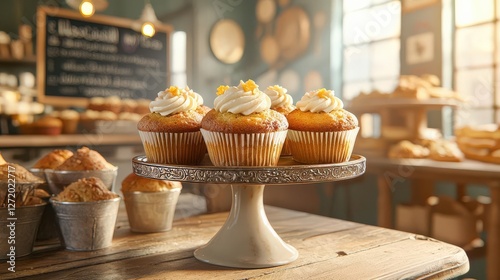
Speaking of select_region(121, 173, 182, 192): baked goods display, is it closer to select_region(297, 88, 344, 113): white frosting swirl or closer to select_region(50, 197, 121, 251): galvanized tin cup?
select_region(50, 197, 121, 251): galvanized tin cup

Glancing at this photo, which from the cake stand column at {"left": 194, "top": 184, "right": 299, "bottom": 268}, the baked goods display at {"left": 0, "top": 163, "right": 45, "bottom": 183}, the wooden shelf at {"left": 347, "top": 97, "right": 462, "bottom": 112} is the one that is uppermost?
the wooden shelf at {"left": 347, "top": 97, "right": 462, "bottom": 112}

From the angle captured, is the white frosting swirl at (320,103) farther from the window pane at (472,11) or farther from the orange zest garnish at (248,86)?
the window pane at (472,11)

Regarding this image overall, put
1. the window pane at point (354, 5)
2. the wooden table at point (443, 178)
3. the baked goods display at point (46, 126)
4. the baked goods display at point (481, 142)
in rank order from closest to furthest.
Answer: the wooden table at point (443, 178), the baked goods display at point (481, 142), the baked goods display at point (46, 126), the window pane at point (354, 5)

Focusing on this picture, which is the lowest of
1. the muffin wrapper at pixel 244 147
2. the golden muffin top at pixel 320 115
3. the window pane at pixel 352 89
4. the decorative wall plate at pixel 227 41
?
the muffin wrapper at pixel 244 147

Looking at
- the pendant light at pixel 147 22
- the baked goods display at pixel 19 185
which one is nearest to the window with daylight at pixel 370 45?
the pendant light at pixel 147 22

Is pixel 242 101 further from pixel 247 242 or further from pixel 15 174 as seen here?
pixel 15 174

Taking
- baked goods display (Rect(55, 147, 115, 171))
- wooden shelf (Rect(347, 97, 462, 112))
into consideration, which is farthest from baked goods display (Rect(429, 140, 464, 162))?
baked goods display (Rect(55, 147, 115, 171))

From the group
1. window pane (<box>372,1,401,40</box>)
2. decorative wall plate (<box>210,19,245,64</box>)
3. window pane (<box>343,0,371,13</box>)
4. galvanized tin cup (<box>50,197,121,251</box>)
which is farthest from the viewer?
decorative wall plate (<box>210,19,245,64</box>)
